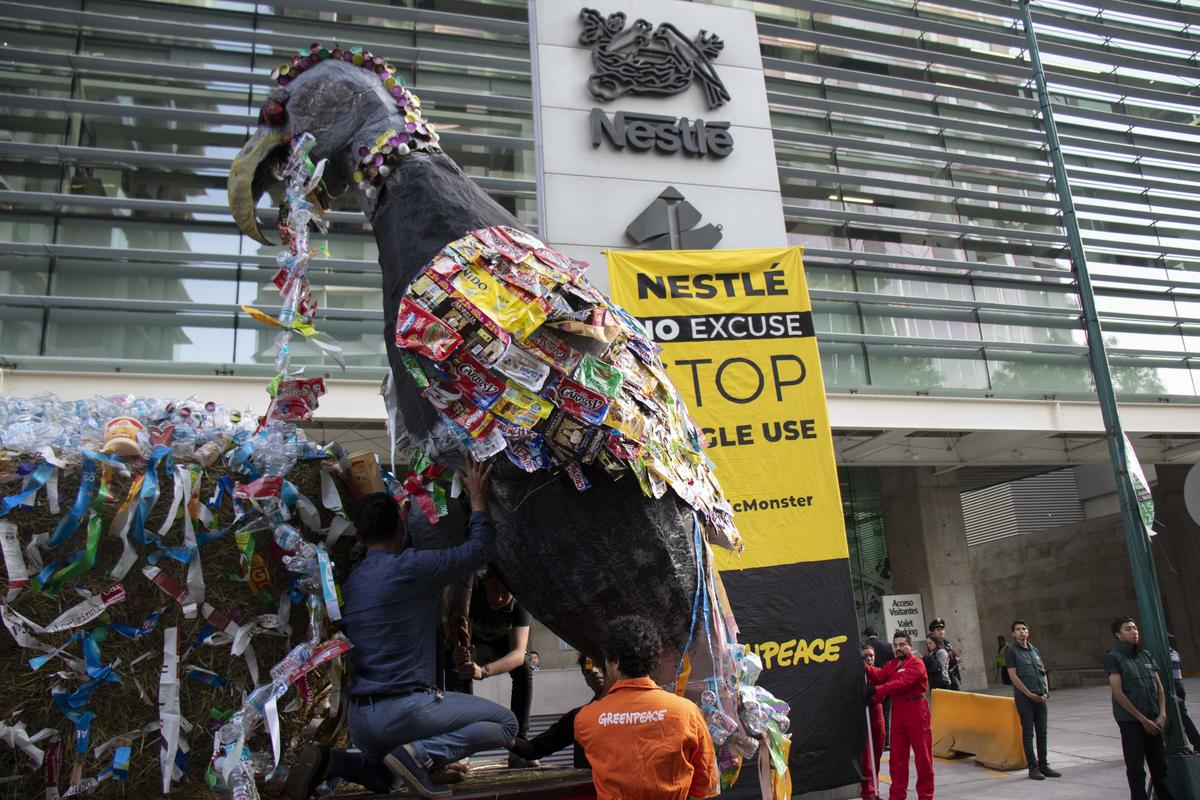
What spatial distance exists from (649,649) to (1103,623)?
20.3 meters

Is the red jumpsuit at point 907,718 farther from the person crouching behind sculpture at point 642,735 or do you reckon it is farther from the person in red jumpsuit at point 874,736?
the person crouching behind sculpture at point 642,735

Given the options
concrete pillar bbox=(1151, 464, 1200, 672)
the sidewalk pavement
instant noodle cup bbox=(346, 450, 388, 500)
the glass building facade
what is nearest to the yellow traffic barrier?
the sidewalk pavement

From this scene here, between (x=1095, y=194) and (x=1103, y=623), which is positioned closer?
(x=1095, y=194)

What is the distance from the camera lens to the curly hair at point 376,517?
3.22 metres

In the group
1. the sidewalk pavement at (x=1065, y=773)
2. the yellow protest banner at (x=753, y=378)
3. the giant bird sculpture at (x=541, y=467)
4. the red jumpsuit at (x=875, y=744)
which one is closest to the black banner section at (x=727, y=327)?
the yellow protest banner at (x=753, y=378)

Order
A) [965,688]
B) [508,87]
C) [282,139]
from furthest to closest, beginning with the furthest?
[965,688]
[508,87]
[282,139]

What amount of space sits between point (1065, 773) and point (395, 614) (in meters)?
7.77

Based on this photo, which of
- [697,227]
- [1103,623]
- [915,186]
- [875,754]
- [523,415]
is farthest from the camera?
[1103,623]

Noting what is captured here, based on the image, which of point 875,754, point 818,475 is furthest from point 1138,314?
point 818,475

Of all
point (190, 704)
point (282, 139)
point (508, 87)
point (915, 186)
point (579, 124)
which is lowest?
point (190, 704)

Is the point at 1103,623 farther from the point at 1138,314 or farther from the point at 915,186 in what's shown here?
the point at 915,186

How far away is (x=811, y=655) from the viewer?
226 inches

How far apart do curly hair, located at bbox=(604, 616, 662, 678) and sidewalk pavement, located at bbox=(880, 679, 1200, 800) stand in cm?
591

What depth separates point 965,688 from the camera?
1552 centimetres
